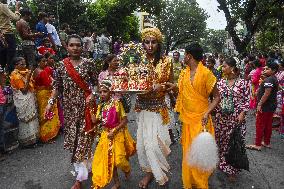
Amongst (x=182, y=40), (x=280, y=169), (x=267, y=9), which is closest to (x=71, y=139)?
(x=280, y=169)

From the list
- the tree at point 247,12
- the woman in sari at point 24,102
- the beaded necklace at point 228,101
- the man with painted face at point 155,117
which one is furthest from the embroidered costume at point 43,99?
the tree at point 247,12

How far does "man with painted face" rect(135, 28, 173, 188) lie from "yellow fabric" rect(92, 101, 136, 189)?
0.21m

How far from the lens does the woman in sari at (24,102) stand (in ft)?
24.6

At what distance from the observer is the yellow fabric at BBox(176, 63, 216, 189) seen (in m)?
4.47

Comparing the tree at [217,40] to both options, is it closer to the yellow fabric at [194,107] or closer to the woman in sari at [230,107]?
the woman in sari at [230,107]

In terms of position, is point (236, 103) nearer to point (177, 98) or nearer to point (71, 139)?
point (177, 98)

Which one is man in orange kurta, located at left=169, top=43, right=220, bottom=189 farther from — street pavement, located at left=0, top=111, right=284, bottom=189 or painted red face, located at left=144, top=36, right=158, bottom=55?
street pavement, located at left=0, top=111, right=284, bottom=189

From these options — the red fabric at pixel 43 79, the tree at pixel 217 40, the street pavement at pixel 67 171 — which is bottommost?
the street pavement at pixel 67 171

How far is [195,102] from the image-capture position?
4562 mm

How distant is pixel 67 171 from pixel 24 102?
2.20 metres

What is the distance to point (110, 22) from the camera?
93.3ft

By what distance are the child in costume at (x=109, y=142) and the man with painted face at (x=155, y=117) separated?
0.24 m

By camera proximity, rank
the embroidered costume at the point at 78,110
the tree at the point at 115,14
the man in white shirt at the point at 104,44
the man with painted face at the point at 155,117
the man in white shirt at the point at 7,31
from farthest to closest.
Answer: the tree at the point at 115,14 → the man in white shirt at the point at 104,44 → the man in white shirt at the point at 7,31 → the embroidered costume at the point at 78,110 → the man with painted face at the point at 155,117

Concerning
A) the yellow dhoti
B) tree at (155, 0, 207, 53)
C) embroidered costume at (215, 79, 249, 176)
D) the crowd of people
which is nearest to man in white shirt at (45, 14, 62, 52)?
the crowd of people
